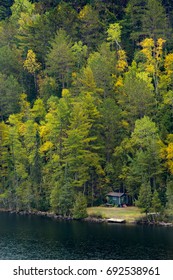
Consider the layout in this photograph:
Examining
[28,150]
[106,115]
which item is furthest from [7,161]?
[106,115]

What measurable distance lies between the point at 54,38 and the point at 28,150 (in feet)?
86.5

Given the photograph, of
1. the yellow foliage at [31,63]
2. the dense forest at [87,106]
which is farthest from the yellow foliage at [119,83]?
the yellow foliage at [31,63]

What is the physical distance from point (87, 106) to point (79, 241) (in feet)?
95.9

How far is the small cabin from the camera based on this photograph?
10569 cm

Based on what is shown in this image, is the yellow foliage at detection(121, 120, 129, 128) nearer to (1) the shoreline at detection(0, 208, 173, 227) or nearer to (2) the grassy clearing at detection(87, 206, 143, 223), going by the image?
(2) the grassy clearing at detection(87, 206, 143, 223)

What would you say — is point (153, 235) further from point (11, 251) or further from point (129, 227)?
point (11, 251)

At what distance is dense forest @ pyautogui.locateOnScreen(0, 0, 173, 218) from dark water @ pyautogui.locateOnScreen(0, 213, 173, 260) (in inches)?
246

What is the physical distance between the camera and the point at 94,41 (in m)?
130

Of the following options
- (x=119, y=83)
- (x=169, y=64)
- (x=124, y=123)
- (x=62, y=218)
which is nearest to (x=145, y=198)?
(x=62, y=218)

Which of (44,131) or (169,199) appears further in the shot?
(44,131)

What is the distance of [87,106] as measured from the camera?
109 m

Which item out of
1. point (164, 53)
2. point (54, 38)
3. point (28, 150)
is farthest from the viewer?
point (54, 38)

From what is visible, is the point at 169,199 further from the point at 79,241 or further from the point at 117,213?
the point at 79,241

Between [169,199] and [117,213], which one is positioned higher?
[169,199]
